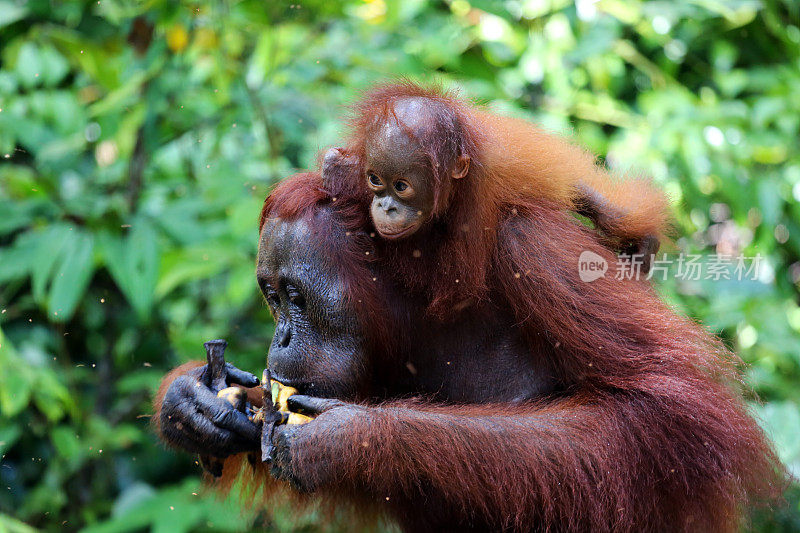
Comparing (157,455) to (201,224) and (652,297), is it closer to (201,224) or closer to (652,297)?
(201,224)

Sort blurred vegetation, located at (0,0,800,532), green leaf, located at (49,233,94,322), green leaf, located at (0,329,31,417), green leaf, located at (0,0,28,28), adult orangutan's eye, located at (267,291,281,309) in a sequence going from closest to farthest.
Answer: adult orangutan's eye, located at (267,291,281,309)
green leaf, located at (0,329,31,417)
green leaf, located at (49,233,94,322)
blurred vegetation, located at (0,0,800,532)
green leaf, located at (0,0,28,28)

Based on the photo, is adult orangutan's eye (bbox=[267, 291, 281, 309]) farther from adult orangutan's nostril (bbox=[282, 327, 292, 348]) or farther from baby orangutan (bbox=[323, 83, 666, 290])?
baby orangutan (bbox=[323, 83, 666, 290])

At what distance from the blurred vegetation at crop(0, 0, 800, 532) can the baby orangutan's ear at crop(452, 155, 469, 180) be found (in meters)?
1.44

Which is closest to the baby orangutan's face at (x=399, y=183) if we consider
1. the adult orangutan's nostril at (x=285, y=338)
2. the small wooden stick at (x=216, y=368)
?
the adult orangutan's nostril at (x=285, y=338)

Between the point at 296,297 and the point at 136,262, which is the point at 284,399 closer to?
the point at 296,297

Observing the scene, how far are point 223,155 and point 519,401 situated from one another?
2572mm

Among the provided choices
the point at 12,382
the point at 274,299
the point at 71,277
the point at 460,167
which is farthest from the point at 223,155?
the point at 460,167

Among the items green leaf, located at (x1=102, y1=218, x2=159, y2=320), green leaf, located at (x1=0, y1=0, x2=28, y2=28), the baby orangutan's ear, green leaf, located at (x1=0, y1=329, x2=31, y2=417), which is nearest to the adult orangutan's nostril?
the baby orangutan's ear

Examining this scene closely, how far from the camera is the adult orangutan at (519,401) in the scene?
6.22 feet

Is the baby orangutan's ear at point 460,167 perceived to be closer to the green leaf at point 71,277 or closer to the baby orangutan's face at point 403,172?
the baby orangutan's face at point 403,172

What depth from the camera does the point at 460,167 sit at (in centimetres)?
192

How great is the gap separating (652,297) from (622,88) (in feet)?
8.90

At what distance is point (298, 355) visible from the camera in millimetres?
1947

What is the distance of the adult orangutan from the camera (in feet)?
6.22
